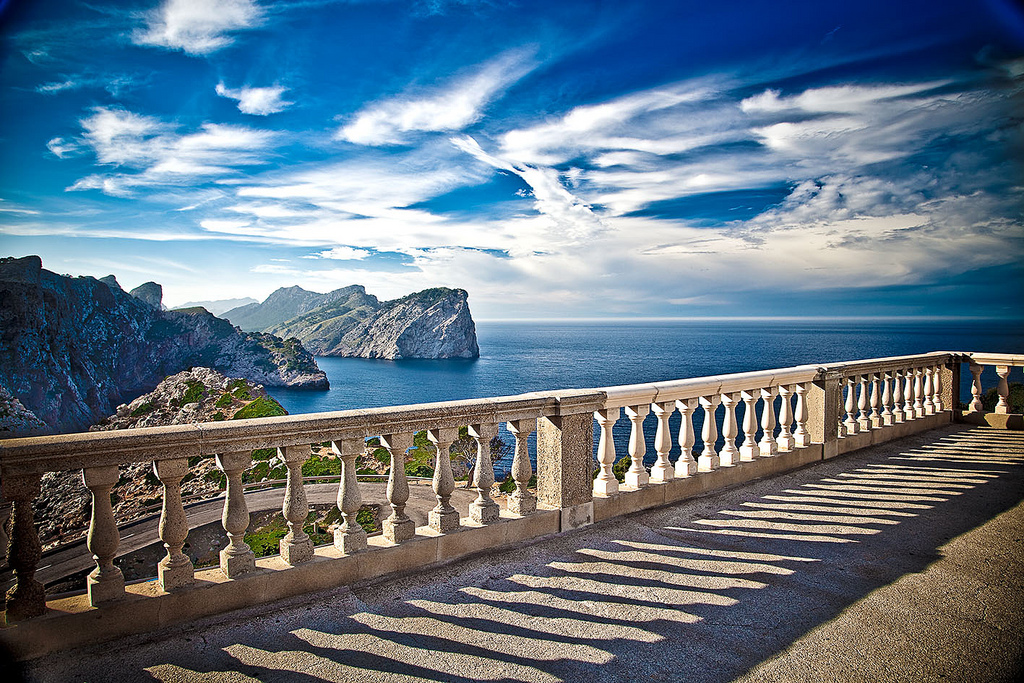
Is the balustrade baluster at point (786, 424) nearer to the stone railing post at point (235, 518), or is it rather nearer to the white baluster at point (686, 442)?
the white baluster at point (686, 442)

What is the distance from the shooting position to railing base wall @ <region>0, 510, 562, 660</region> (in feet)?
9.01

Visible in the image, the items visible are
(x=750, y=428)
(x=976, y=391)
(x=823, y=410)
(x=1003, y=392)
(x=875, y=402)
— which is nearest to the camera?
(x=750, y=428)

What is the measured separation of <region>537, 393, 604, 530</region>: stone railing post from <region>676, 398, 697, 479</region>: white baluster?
1.21m

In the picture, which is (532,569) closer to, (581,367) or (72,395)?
(72,395)

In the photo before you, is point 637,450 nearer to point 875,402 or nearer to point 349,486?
point 349,486

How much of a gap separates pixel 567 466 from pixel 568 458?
0.23 feet

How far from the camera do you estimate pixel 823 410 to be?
7066 mm

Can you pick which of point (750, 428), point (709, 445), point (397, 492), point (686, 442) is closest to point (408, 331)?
point (750, 428)

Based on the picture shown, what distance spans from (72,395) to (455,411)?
185 feet

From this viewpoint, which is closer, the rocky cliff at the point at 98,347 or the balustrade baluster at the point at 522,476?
the balustrade baluster at the point at 522,476

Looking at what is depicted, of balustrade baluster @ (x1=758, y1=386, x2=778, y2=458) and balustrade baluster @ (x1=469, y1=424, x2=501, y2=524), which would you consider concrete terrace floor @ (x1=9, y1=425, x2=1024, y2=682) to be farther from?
→ balustrade baluster @ (x1=758, y1=386, x2=778, y2=458)

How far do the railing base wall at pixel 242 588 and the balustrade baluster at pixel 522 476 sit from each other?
9 centimetres

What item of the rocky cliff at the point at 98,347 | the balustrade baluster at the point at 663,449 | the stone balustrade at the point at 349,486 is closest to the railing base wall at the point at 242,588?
the stone balustrade at the point at 349,486

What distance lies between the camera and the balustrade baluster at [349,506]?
3580 mm
